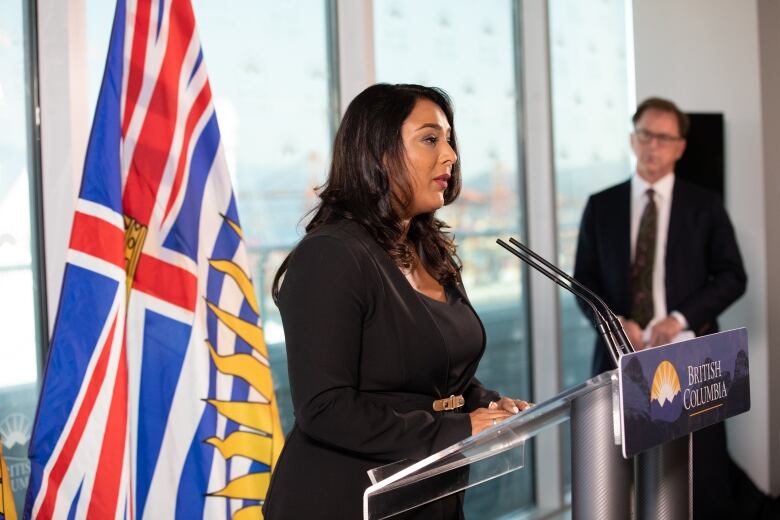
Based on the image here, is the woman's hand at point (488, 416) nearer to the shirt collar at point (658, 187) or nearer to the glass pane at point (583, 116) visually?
the shirt collar at point (658, 187)

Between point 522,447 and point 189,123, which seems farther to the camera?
point 189,123

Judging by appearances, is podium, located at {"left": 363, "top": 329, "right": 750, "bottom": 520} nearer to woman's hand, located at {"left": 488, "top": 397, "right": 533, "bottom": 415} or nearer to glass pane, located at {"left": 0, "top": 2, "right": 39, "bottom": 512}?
woman's hand, located at {"left": 488, "top": 397, "right": 533, "bottom": 415}

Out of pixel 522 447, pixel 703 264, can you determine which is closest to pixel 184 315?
pixel 522 447

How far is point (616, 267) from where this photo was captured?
3.92 m

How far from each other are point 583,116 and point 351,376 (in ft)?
11.6

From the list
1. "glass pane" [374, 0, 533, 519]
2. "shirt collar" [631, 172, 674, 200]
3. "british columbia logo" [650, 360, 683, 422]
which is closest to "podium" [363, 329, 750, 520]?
"british columbia logo" [650, 360, 683, 422]

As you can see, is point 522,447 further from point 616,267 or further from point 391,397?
point 616,267

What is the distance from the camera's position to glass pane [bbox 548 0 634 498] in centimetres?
467

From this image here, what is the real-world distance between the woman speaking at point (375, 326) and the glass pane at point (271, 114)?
1.45m

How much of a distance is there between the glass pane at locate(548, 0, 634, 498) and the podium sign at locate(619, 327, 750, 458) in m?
3.32

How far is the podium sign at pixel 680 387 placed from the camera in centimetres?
115

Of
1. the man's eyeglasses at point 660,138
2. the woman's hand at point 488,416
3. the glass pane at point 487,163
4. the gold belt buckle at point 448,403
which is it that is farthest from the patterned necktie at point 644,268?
the woman's hand at point 488,416

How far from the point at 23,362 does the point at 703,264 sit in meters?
2.84

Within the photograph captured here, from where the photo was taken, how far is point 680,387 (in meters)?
1.25
